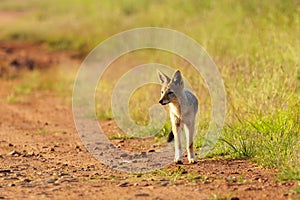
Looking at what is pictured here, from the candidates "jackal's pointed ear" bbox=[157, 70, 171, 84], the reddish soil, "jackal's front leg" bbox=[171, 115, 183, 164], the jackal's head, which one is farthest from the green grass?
"jackal's pointed ear" bbox=[157, 70, 171, 84]

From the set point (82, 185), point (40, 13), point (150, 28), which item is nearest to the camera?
point (82, 185)

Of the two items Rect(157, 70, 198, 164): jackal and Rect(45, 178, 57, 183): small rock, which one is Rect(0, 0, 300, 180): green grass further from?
Rect(45, 178, 57, 183): small rock

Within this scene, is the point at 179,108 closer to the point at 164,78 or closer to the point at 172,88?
the point at 172,88

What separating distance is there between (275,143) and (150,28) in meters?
9.75

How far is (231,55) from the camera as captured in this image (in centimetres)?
1177

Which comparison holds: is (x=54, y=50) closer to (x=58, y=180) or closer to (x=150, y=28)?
(x=150, y=28)

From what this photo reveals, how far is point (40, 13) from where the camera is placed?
24.2 meters

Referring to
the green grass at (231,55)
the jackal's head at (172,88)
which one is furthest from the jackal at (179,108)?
the green grass at (231,55)

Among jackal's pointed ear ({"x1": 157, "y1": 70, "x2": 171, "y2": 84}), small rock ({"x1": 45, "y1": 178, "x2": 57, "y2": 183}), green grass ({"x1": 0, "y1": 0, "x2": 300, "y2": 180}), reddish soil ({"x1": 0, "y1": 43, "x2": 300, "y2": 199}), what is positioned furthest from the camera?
green grass ({"x1": 0, "y1": 0, "x2": 300, "y2": 180})

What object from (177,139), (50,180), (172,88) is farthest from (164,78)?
(50,180)

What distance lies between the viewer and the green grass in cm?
760

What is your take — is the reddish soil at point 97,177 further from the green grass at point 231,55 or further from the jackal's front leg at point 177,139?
the green grass at point 231,55

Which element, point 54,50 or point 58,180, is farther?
point 54,50

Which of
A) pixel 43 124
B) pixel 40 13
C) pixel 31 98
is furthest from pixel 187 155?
pixel 40 13
